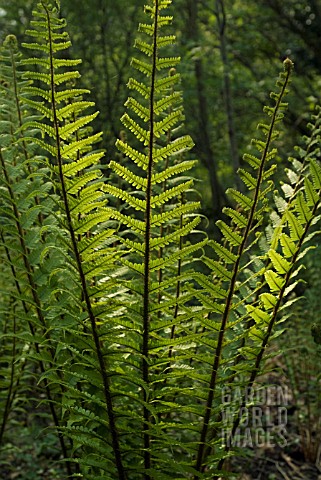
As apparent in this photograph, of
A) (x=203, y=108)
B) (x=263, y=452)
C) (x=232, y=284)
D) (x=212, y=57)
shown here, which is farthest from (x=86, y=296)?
(x=212, y=57)

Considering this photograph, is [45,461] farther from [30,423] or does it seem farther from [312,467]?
[312,467]

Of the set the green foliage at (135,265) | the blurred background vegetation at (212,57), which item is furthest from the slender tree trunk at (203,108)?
the green foliage at (135,265)

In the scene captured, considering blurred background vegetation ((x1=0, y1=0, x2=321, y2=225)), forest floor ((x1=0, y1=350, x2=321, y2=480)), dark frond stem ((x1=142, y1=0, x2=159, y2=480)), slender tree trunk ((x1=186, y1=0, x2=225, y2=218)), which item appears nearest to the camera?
dark frond stem ((x1=142, y1=0, x2=159, y2=480))

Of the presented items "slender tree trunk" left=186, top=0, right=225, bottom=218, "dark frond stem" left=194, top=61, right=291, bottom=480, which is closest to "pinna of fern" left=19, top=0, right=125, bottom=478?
"dark frond stem" left=194, top=61, right=291, bottom=480

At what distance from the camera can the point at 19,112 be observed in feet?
5.57

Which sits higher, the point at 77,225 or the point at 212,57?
the point at 212,57

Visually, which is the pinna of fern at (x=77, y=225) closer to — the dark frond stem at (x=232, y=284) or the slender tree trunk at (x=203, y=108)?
the dark frond stem at (x=232, y=284)

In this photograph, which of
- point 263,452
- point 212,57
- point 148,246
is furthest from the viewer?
point 212,57

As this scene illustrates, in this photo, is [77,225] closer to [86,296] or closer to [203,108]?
[86,296]

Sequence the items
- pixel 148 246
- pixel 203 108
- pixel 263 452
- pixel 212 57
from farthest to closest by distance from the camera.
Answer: pixel 212 57, pixel 203 108, pixel 263 452, pixel 148 246

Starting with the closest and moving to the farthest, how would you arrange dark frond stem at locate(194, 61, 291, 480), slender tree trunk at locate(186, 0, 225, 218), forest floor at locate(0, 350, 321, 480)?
1. dark frond stem at locate(194, 61, 291, 480)
2. forest floor at locate(0, 350, 321, 480)
3. slender tree trunk at locate(186, 0, 225, 218)

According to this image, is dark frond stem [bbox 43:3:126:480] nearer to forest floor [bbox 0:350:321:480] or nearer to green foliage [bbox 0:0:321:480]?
green foliage [bbox 0:0:321:480]

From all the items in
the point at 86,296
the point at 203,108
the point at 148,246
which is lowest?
the point at 86,296

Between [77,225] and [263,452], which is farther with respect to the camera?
[263,452]
